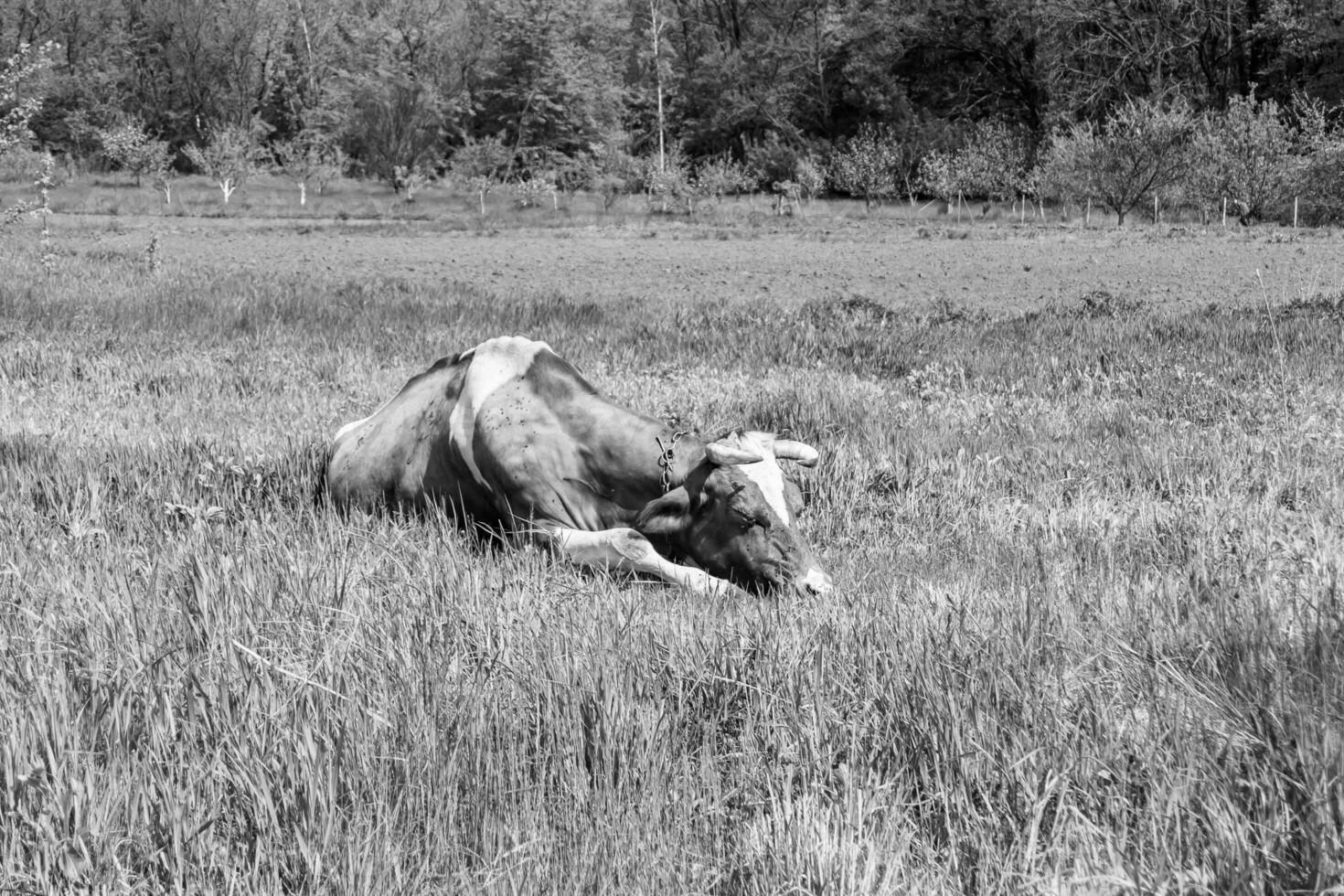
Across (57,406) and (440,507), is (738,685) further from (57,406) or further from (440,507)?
(57,406)

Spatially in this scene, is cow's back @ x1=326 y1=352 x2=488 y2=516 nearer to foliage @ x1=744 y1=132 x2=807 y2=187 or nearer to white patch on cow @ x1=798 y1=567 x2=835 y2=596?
white patch on cow @ x1=798 y1=567 x2=835 y2=596

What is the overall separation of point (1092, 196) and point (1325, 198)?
293 inches

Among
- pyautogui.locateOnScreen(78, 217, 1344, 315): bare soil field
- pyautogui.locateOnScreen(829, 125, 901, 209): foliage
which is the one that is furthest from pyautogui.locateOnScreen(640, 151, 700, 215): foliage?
pyautogui.locateOnScreen(78, 217, 1344, 315): bare soil field

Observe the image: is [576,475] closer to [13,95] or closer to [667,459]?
[667,459]

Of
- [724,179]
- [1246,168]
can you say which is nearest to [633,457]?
[1246,168]

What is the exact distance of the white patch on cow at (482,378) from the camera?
193 inches

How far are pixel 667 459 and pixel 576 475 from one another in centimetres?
48

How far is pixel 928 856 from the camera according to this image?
2277 millimetres

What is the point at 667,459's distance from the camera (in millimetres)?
4562

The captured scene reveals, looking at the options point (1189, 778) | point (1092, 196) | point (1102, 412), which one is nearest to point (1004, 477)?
point (1102, 412)

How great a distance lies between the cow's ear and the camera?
435 centimetres

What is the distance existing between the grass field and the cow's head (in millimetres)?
234

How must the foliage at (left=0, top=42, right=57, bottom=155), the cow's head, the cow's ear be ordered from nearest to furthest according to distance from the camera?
the cow's head, the cow's ear, the foliage at (left=0, top=42, right=57, bottom=155)

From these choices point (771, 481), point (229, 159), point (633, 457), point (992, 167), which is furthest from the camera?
point (229, 159)
